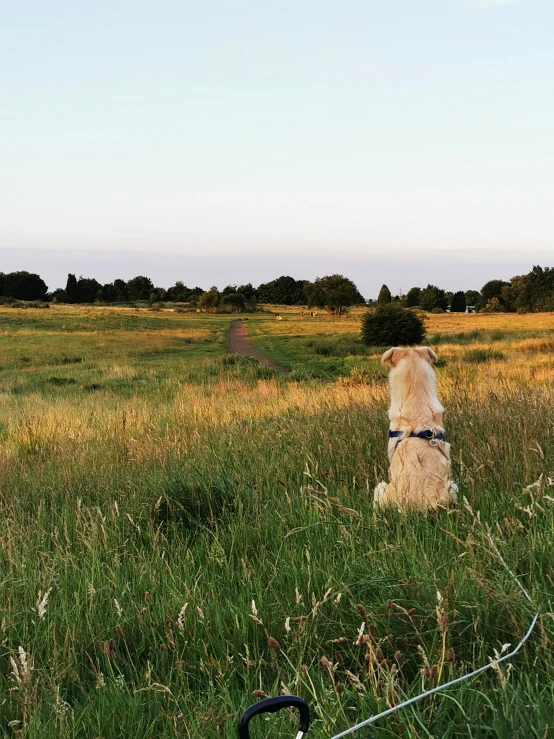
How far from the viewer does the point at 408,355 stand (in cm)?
428

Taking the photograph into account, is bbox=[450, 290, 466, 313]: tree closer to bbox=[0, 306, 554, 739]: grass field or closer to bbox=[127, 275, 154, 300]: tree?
bbox=[127, 275, 154, 300]: tree

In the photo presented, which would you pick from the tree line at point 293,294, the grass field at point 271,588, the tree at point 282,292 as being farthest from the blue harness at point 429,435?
the tree at point 282,292

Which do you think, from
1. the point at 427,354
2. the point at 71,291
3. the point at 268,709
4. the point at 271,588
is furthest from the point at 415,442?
the point at 71,291

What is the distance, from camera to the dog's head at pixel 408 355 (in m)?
4.26

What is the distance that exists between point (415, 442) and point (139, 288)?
158 metres

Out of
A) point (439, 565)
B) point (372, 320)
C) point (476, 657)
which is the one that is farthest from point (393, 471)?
point (372, 320)

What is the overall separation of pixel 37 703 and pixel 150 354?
3210cm

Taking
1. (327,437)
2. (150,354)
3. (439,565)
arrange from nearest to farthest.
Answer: (439,565) → (327,437) → (150,354)

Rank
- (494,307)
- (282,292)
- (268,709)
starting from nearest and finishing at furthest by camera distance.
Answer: (268,709) < (494,307) < (282,292)

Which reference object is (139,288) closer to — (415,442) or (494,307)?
(494,307)

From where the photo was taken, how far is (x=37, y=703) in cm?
179

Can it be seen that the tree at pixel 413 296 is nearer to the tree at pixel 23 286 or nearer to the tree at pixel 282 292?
the tree at pixel 282 292

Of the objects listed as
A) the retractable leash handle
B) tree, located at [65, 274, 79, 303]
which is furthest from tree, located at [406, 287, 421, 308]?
the retractable leash handle

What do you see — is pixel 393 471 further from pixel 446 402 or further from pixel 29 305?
pixel 29 305
